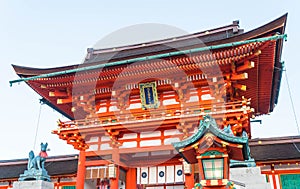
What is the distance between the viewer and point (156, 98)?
14.5m

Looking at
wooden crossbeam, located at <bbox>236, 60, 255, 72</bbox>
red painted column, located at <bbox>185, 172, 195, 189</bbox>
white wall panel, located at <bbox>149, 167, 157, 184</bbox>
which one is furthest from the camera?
white wall panel, located at <bbox>149, 167, 157, 184</bbox>

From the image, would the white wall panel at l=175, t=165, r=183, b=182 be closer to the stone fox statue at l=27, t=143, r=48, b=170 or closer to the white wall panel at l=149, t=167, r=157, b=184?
the white wall panel at l=149, t=167, r=157, b=184

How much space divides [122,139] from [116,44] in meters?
8.00

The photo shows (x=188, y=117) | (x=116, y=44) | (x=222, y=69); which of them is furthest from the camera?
(x=116, y=44)

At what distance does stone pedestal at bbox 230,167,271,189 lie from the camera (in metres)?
10.7

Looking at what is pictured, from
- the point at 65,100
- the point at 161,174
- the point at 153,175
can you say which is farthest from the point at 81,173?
the point at 65,100

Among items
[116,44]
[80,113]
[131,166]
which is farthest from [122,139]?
[116,44]

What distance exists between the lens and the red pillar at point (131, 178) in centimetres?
1488

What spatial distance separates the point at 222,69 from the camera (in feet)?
45.5

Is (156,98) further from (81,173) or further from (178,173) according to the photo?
(81,173)

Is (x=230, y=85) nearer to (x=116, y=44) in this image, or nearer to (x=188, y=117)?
(x=188, y=117)

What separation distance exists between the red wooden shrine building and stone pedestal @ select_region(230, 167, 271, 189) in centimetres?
234

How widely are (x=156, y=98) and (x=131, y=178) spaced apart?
4.18m

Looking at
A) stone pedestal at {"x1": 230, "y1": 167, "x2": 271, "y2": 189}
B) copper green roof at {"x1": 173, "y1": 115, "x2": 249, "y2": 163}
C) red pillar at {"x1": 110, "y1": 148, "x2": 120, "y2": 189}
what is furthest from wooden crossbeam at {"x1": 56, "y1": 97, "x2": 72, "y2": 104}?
stone pedestal at {"x1": 230, "y1": 167, "x2": 271, "y2": 189}
